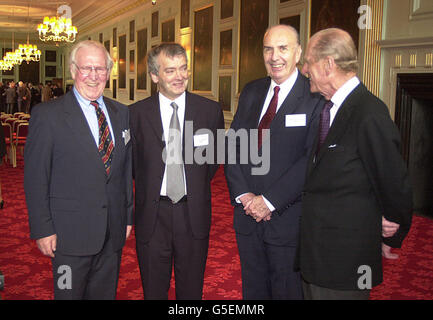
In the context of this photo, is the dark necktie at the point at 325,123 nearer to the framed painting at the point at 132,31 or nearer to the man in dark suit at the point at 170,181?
the man in dark suit at the point at 170,181

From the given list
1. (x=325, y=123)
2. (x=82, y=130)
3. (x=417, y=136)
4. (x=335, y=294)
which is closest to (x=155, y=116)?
(x=82, y=130)

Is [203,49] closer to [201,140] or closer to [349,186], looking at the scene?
[201,140]

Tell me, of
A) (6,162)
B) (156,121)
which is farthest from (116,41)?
(156,121)

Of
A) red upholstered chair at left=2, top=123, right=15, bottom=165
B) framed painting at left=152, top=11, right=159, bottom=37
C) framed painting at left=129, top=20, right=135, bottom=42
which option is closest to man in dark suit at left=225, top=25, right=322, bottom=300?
red upholstered chair at left=2, top=123, right=15, bottom=165

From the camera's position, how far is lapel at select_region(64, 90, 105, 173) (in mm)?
2123

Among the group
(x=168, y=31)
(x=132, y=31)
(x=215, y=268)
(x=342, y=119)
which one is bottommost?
(x=215, y=268)

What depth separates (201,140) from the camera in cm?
249

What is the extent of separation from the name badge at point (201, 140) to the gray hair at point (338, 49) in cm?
85

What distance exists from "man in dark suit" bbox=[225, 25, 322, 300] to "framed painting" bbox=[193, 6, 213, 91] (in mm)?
8970

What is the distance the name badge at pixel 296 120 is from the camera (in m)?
2.34

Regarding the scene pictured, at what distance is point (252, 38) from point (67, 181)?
7.75 metres

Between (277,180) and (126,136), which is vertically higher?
(126,136)

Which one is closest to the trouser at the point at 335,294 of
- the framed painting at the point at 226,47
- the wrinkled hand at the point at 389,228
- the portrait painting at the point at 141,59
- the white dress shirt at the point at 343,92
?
the wrinkled hand at the point at 389,228

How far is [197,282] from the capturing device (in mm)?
2533
